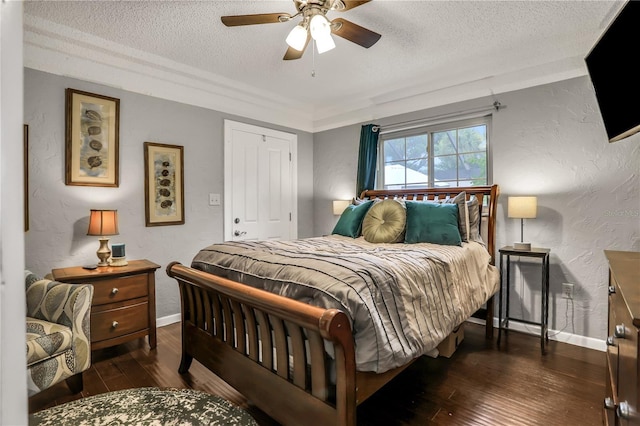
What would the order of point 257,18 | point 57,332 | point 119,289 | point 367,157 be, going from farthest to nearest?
point 367,157
point 119,289
point 257,18
point 57,332

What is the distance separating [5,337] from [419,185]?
150 inches

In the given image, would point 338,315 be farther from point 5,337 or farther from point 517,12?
point 517,12

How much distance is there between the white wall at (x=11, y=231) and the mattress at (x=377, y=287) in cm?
115

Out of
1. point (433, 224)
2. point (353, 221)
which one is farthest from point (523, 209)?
point (353, 221)

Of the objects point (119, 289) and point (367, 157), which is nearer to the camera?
point (119, 289)

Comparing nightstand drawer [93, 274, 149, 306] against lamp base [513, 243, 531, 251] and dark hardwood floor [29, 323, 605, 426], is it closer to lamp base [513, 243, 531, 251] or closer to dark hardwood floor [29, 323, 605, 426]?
dark hardwood floor [29, 323, 605, 426]

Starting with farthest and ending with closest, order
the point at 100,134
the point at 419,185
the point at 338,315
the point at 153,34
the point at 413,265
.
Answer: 1. the point at 419,185
2. the point at 100,134
3. the point at 153,34
4. the point at 413,265
5. the point at 338,315

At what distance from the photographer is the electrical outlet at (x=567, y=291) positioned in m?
2.76

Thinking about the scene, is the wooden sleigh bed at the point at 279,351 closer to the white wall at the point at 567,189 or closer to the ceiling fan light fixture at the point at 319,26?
the ceiling fan light fixture at the point at 319,26

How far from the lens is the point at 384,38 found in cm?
269

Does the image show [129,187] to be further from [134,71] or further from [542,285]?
[542,285]

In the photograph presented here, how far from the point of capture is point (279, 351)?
1.50m

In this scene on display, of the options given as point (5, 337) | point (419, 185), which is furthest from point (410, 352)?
point (419, 185)

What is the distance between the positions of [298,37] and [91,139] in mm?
1996
